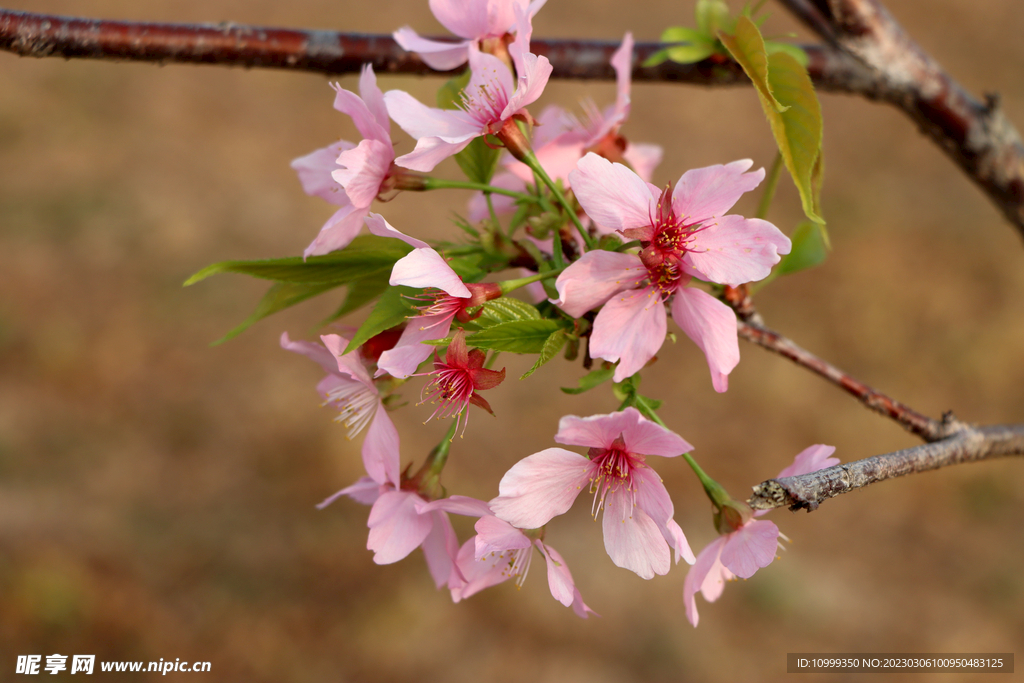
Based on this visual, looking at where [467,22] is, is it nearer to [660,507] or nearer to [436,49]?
Result: [436,49]

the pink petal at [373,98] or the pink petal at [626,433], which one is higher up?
the pink petal at [373,98]

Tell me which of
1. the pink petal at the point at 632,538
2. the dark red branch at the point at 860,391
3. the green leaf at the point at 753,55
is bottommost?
the pink petal at the point at 632,538

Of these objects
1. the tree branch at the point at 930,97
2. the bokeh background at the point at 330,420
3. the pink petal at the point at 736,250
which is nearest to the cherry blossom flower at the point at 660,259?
the pink petal at the point at 736,250

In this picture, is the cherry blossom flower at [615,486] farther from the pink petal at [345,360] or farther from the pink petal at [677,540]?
the pink petal at [345,360]

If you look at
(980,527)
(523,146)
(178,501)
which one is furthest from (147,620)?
(980,527)

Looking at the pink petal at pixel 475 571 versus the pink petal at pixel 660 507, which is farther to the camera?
the pink petal at pixel 475 571

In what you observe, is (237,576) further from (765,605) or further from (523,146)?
(523,146)

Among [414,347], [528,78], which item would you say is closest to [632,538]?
[414,347]
